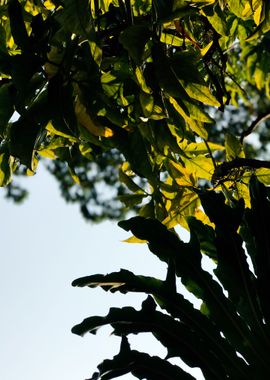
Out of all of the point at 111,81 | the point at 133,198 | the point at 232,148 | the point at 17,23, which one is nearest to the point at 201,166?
the point at 232,148

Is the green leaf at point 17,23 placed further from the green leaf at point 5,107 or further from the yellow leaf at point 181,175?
the yellow leaf at point 181,175

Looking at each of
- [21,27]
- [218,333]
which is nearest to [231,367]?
[218,333]

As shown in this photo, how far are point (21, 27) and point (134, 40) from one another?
29 centimetres

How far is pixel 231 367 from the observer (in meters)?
1.93

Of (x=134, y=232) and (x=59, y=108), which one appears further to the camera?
(x=134, y=232)

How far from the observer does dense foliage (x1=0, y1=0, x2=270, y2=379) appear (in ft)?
5.31

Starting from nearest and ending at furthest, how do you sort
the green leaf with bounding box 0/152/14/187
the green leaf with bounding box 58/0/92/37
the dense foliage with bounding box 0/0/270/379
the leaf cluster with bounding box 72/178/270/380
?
the green leaf with bounding box 58/0/92/37, the dense foliage with bounding box 0/0/270/379, the leaf cluster with bounding box 72/178/270/380, the green leaf with bounding box 0/152/14/187

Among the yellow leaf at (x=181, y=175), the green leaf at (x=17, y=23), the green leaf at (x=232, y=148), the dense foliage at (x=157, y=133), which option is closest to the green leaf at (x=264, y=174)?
the dense foliage at (x=157, y=133)

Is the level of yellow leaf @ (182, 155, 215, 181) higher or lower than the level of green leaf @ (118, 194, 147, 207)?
lower

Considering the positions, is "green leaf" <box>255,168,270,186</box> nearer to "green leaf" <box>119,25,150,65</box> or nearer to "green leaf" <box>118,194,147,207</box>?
"green leaf" <box>118,194,147,207</box>

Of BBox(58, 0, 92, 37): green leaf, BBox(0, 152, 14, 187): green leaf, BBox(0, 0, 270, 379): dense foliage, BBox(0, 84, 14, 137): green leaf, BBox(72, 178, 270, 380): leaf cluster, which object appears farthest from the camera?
BBox(0, 152, 14, 187): green leaf

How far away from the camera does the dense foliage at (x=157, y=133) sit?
1.62m

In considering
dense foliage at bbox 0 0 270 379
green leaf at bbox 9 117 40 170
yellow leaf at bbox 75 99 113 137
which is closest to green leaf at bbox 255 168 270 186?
dense foliage at bbox 0 0 270 379

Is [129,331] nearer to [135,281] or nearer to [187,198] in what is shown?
[135,281]
